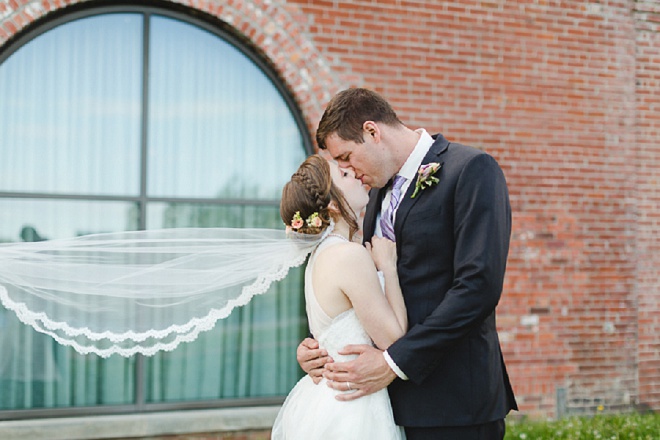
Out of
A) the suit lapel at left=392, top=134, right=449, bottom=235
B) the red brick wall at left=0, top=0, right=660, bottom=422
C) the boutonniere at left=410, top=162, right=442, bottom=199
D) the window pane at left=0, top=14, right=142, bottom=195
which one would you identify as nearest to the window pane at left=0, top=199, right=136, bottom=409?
Result: the window pane at left=0, top=14, right=142, bottom=195

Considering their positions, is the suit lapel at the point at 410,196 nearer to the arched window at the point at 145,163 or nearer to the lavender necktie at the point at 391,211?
the lavender necktie at the point at 391,211

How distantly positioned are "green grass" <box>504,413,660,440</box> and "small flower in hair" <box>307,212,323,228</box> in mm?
3397

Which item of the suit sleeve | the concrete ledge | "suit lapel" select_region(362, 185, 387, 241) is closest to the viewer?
the suit sleeve

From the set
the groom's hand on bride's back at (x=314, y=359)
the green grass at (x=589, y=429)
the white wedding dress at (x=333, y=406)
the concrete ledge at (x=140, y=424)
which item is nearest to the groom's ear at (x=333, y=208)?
the white wedding dress at (x=333, y=406)

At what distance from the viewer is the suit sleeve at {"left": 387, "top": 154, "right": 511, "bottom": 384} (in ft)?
9.52

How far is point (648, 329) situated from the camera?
291 inches

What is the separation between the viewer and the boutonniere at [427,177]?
309 cm

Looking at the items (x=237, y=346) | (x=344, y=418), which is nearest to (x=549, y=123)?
(x=237, y=346)

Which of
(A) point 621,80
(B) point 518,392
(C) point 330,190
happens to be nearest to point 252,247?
(C) point 330,190

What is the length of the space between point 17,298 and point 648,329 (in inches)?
226

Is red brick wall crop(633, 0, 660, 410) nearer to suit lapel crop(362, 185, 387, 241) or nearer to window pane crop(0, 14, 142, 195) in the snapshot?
window pane crop(0, 14, 142, 195)

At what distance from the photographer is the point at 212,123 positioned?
6.29 metres

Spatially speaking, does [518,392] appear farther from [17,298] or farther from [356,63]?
[17,298]

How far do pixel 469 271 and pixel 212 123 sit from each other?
149 inches
